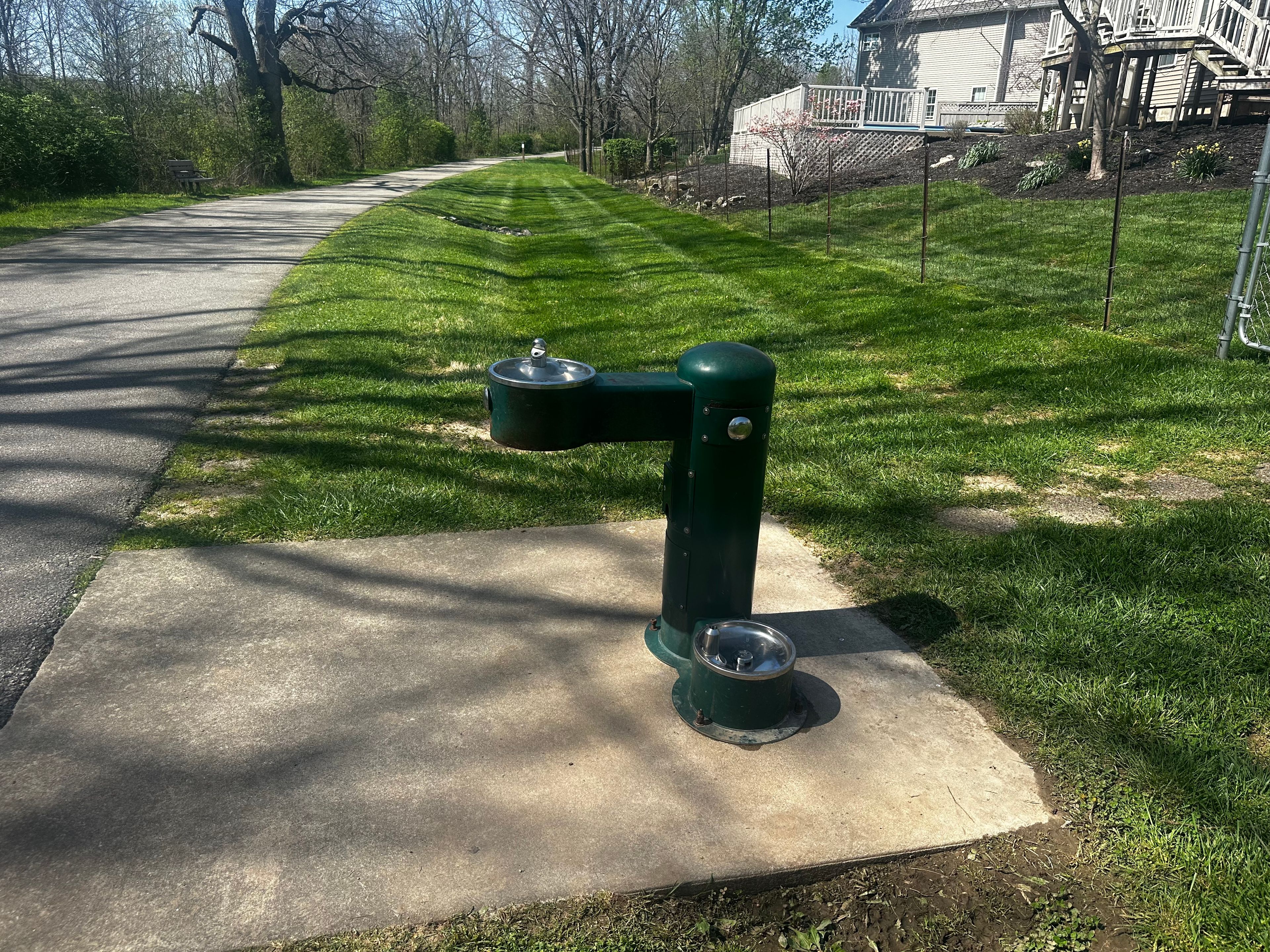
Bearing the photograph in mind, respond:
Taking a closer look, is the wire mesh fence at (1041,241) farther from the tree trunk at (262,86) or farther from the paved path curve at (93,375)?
the tree trunk at (262,86)

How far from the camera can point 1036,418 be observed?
557 centimetres

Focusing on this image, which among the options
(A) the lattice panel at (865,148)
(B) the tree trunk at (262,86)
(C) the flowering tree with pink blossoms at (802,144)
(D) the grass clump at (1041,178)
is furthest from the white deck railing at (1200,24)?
(B) the tree trunk at (262,86)

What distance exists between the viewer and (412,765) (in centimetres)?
238

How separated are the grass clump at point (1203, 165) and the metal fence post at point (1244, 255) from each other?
880 centimetres

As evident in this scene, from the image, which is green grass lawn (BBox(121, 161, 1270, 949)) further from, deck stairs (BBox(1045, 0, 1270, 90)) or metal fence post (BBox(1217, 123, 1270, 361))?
deck stairs (BBox(1045, 0, 1270, 90))

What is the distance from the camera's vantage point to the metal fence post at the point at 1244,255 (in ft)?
19.3

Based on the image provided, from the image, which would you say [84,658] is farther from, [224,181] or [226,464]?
[224,181]

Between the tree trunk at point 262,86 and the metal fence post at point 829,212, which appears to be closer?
the metal fence post at point 829,212

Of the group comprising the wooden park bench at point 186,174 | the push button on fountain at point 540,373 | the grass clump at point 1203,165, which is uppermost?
the grass clump at point 1203,165

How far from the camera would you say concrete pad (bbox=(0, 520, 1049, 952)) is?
6.54ft

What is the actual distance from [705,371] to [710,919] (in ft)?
4.77

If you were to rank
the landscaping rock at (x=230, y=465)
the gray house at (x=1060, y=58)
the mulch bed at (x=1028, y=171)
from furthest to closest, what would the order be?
1. the gray house at (x=1060, y=58)
2. the mulch bed at (x=1028, y=171)
3. the landscaping rock at (x=230, y=465)

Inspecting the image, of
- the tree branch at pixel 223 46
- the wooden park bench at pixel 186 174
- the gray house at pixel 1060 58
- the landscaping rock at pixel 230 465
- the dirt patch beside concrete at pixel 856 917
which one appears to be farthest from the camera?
the tree branch at pixel 223 46

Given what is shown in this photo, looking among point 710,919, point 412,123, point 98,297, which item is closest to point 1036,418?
point 710,919
